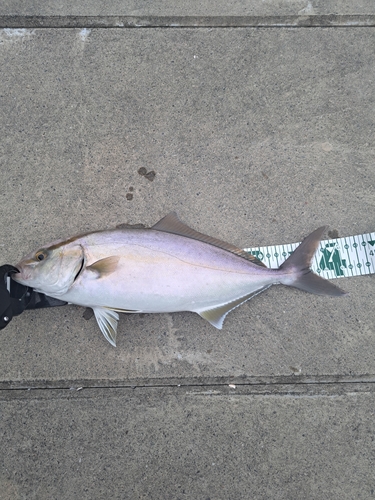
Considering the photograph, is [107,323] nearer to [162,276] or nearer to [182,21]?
[162,276]

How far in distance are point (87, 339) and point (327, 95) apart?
7.54 ft

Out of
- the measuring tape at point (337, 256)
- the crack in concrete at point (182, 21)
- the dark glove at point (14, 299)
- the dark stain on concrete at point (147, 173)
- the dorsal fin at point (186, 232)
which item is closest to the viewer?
the dark glove at point (14, 299)

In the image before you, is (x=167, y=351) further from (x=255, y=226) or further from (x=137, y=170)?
(x=137, y=170)

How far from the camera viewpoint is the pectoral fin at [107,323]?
2111 mm

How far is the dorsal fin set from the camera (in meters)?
2.08

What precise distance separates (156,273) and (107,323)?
1.47ft

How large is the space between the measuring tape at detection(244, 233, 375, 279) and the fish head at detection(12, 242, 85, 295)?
106cm

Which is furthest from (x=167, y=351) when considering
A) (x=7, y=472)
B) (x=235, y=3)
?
(x=235, y=3)

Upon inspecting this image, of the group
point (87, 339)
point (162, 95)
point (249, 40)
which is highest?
point (249, 40)

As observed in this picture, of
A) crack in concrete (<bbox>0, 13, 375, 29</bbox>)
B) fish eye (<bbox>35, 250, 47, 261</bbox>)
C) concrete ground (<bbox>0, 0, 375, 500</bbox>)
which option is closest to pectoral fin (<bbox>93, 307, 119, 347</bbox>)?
concrete ground (<bbox>0, 0, 375, 500</bbox>)

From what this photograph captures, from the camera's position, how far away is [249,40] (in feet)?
8.42

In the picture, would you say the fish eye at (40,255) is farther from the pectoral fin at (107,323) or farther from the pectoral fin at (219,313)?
the pectoral fin at (219,313)

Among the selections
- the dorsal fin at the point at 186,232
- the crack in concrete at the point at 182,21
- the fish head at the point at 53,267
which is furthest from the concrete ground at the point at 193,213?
the fish head at the point at 53,267

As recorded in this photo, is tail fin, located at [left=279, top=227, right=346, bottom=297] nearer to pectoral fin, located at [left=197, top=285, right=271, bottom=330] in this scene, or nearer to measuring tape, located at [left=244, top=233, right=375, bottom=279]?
measuring tape, located at [left=244, top=233, right=375, bottom=279]
